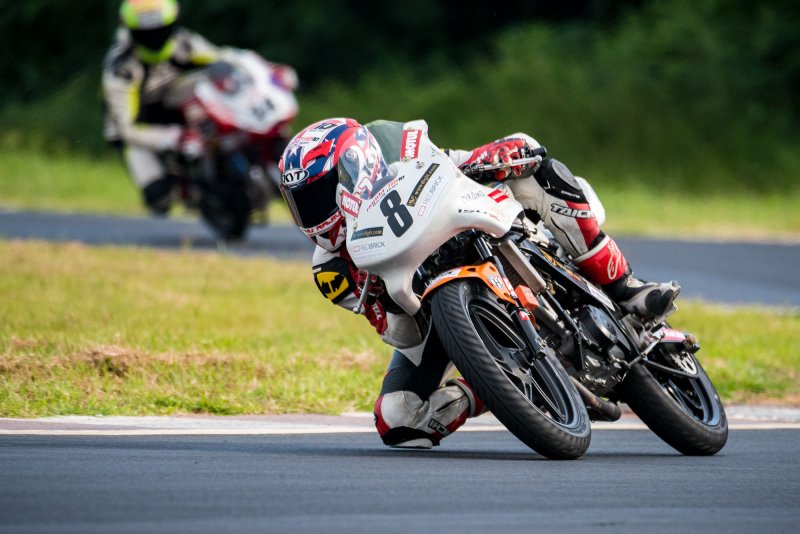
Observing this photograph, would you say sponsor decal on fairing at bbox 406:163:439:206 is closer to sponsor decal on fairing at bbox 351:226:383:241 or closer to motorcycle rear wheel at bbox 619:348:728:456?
sponsor decal on fairing at bbox 351:226:383:241

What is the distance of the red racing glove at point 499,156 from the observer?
6395mm

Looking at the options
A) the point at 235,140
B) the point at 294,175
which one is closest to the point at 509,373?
the point at 294,175

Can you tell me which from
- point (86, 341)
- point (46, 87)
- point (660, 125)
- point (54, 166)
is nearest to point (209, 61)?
point (86, 341)

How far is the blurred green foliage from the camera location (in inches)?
Result: 1024

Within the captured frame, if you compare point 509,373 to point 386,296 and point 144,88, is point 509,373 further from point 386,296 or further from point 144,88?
point 144,88

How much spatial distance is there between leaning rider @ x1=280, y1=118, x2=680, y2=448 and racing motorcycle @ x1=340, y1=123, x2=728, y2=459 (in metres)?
0.10

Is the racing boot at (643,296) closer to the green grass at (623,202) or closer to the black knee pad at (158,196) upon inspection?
the black knee pad at (158,196)

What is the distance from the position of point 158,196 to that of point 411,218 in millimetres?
10445

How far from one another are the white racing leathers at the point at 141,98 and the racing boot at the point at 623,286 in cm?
972

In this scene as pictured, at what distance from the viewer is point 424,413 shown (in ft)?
21.5

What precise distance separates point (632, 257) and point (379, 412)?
31.3ft

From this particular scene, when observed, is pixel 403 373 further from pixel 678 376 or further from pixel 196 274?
pixel 196 274

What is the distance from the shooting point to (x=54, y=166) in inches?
985

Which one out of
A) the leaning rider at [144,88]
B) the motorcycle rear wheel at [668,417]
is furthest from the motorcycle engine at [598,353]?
the leaning rider at [144,88]
